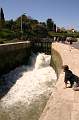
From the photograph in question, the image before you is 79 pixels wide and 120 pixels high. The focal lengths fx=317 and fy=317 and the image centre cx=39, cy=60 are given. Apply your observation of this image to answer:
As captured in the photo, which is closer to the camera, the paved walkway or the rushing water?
the paved walkway

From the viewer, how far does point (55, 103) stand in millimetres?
10992

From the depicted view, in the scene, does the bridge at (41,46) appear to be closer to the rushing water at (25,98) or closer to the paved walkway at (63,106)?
the rushing water at (25,98)

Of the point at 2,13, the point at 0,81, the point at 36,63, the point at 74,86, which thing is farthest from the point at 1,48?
the point at 2,13

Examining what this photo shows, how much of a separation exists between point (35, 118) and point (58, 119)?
4.27m

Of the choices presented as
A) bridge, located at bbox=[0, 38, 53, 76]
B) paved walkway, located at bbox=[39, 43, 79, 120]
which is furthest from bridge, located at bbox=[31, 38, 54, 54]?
paved walkway, located at bbox=[39, 43, 79, 120]

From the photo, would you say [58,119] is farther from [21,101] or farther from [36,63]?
[36,63]

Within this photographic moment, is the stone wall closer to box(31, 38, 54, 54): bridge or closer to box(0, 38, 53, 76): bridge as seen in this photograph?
box(0, 38, 53, 76): bridge

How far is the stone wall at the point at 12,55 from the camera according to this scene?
27881 millimetres

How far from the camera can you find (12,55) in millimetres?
32375

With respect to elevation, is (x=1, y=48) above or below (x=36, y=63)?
above

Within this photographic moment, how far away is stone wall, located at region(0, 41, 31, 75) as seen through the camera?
2788cm

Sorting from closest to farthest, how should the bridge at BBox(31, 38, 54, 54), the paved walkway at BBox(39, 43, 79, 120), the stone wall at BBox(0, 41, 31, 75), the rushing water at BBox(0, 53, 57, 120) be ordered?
1. the paved walkway at BBox(39, 43, 79, 120)
2. the rushing water at BBox(0, 53, 57, 120)
3. the stone wall at BBox(0, 41, 31, 75)
4. the bridge at BBox(31, 38, 54, 54)

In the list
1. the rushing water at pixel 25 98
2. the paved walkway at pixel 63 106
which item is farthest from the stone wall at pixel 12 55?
the paved walkway at pixel 63 106

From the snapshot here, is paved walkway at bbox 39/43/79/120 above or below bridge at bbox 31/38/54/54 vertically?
above
